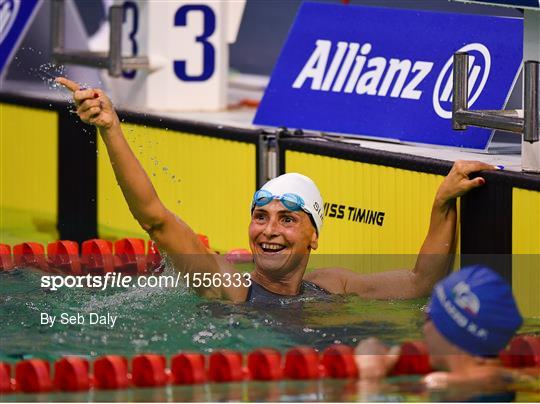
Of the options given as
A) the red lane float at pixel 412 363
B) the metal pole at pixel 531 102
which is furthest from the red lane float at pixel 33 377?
the metal pole at pixel 531 102

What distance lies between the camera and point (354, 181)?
266 inches

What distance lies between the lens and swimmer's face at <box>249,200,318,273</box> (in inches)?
223

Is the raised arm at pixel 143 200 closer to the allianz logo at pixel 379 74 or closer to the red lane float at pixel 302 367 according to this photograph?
the red lane float at pixel 302 367

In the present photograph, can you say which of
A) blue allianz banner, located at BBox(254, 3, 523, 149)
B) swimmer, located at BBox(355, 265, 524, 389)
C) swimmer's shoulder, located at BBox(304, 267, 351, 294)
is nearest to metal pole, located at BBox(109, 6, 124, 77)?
blue allianz banner, located at BBox(254, 3, 523, 149)

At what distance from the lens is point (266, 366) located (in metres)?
4.68

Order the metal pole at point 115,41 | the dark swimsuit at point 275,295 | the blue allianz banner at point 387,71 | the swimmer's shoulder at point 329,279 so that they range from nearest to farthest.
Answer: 1. the dark swimsuit at point 275,295
2. the swimmer's shoulder at point 329,279
3. the blue allianz banner at point 387,71
4. the metal pole at point 115,41

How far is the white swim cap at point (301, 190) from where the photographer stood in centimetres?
574

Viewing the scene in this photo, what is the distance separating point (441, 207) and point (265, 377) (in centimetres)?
152

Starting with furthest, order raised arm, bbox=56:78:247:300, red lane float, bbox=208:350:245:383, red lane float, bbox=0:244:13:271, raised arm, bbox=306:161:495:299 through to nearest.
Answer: red lane float, bbox=0:244:13:271 < raised arm, bbox=306:161:495:299 < raised arm, bbox=56:78:247:300 < red lane float, bbox=208:350:245:383

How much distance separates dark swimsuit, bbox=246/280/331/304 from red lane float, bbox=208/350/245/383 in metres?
1.07

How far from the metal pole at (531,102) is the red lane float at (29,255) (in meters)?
2.37

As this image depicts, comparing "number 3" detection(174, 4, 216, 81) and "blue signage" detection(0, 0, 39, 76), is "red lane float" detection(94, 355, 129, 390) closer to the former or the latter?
"number 3" detection(174, 4, 216, 81)

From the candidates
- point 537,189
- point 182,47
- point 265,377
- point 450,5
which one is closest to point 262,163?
point 182,47

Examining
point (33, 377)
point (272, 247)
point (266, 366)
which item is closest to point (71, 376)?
point (33, 377)
